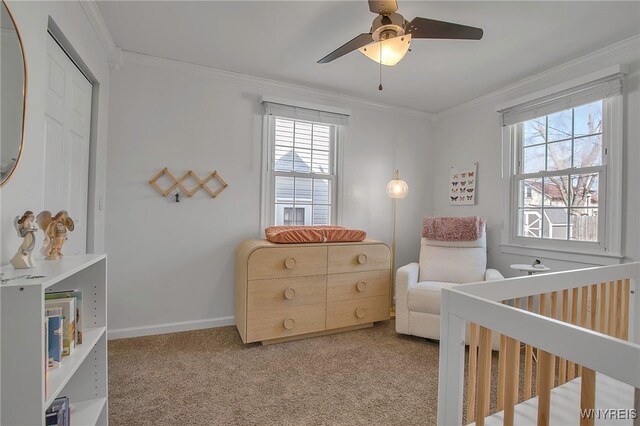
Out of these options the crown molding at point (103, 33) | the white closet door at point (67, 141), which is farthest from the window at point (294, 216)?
the crown molding at point (103, 33)

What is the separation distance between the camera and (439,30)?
1.60m

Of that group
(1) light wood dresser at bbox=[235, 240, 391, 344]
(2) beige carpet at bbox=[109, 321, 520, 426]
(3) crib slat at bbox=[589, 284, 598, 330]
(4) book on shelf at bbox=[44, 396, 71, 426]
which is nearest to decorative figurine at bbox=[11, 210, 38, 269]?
(4) book on shelf at bbox=[44, 396, 71, 426]

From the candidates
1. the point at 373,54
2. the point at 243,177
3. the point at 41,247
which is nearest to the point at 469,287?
the point at 373,54

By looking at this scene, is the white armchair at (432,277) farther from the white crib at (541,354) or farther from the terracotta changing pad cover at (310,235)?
the white crib at (541,354)

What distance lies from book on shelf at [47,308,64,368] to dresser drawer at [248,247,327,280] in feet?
4.43

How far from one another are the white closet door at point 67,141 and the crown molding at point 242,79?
57 centimetres

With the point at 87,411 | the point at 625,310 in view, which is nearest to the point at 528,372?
the point at 625,310

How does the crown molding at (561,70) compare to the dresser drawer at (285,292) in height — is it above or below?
above

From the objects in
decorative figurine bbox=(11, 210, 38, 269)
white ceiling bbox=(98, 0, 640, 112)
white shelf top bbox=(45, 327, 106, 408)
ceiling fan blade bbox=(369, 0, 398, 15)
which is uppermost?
white ceiling bbox=(98, 0, 640, 112)

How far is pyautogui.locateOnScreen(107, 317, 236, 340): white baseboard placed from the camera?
2484mm

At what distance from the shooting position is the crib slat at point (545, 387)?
29.5 inches

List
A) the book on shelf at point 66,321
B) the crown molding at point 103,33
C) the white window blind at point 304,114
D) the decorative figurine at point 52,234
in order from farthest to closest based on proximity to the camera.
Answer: the white window blind at point 304,114, the crown molding at point 103,33, the decorative figurine at point 52,234, the book on shelf at point 66,321

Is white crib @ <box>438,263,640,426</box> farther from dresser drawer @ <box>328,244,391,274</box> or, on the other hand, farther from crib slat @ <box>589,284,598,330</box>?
dresser drawer @ <box>328,244,391,274</box>

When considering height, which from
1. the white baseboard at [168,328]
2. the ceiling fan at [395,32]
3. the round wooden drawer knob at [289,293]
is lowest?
the white baseboard at [168,328]
